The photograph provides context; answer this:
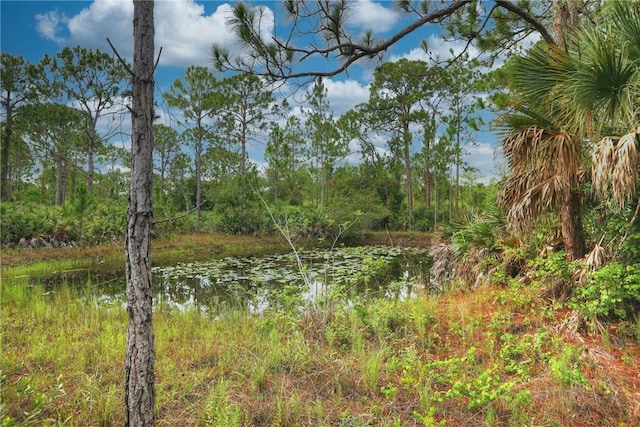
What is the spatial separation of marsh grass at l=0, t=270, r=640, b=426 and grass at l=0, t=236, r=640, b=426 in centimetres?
1

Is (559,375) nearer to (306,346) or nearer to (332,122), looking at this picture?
(306,346)

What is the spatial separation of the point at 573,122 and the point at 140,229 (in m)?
4.89

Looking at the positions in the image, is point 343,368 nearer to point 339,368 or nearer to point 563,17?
point 339,368

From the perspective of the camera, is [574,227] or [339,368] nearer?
[339,368]

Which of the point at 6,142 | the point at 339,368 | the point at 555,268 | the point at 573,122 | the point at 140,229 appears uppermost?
the point at 6,142

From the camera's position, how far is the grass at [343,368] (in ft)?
9.13

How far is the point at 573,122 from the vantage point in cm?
456

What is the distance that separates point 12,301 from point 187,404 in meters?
5.06

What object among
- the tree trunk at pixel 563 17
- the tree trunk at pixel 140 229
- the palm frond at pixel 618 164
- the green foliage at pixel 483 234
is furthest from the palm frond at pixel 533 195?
the tree trunk at pixel 140 229

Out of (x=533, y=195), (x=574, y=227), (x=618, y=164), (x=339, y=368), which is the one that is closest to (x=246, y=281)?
(x=339, y=368)

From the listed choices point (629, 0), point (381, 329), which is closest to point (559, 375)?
point (381, 329)

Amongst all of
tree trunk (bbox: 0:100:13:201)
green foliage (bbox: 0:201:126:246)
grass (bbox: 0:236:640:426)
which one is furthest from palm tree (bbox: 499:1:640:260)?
tree trunk (bbox: 0:100:13:201)

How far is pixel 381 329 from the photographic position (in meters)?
4.44

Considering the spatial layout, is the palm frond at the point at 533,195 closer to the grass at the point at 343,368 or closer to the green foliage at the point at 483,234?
the grass at the point at 343,368
